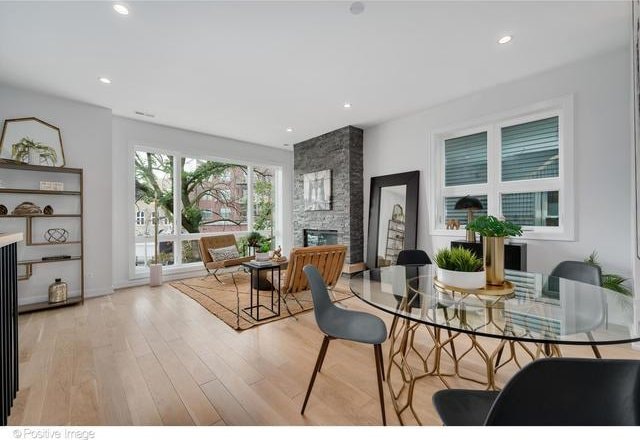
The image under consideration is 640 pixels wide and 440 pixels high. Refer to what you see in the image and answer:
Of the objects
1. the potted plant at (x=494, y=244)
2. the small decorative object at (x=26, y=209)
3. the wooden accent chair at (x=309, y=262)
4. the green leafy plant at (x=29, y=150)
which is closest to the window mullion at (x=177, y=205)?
the green leafy plant at (x=29, y=150)

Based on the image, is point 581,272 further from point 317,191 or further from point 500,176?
point 317,191

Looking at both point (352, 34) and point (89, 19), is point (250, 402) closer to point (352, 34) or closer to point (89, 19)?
point (352, 34)

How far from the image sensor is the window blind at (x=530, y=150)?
3.05 m

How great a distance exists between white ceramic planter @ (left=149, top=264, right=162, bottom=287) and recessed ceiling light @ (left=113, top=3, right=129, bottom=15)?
11.9 feet

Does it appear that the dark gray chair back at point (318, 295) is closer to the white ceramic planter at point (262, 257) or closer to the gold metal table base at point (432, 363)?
the gold metal table base at point (432, 363)

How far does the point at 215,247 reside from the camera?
4824 millimetres

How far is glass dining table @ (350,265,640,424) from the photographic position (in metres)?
1.14

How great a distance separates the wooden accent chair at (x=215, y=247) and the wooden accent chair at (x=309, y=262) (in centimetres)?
164

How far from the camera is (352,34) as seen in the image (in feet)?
7.44

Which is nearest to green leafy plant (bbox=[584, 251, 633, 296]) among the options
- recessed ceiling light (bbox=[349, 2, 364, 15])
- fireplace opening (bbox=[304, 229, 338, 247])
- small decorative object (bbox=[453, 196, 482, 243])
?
small decorative object (bbox=[453, 196, 482, 243])

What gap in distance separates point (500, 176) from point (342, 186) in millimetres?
2456

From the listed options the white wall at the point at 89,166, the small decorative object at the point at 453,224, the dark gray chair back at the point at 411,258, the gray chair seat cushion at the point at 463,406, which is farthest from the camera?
the small decorative object at the point at 453,224

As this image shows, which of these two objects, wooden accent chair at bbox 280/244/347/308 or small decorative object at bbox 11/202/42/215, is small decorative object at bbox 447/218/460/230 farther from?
small decorative object at bbox 11/202/42/215

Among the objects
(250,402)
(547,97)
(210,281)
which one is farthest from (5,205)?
(547,97)
